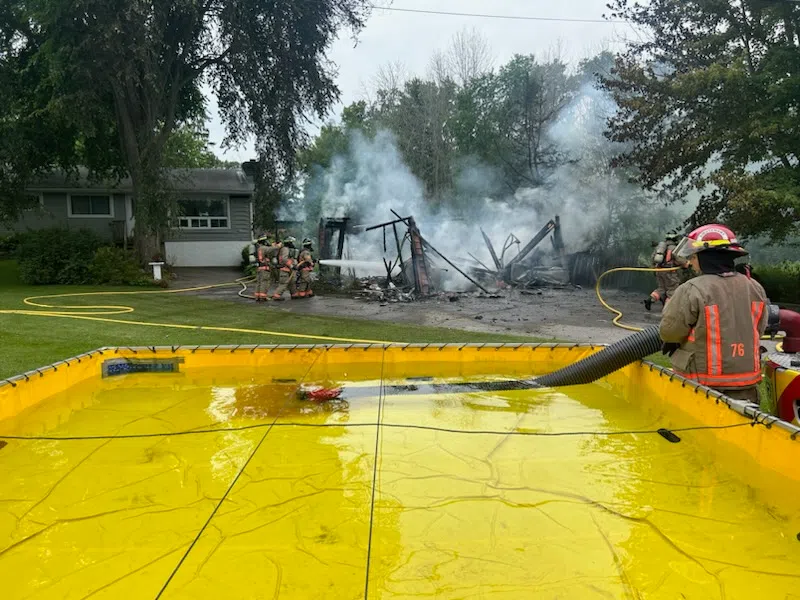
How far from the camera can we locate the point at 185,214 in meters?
23.1

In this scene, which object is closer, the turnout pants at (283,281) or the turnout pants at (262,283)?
the turnout pants at (262,283)

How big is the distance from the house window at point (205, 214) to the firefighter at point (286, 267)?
11.0 meters

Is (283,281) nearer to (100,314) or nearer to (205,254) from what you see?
(100,314)

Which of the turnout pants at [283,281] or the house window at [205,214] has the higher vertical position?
the house window at [205,214]

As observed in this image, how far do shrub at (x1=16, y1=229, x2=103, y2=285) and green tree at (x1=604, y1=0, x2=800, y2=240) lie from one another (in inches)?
613

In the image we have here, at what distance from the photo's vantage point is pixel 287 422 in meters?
4.55

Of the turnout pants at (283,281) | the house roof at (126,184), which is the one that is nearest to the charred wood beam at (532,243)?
the turnout pants at (283,281)

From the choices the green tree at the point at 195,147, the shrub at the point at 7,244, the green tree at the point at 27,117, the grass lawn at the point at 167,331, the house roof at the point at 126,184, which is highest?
the green tree at the point at 195,147

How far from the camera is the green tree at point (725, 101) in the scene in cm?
1159

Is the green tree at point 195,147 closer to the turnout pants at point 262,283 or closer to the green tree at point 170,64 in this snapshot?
the green tree at point 170,64

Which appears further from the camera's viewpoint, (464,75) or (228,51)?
(464,75)

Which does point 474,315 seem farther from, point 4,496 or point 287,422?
point 4,496

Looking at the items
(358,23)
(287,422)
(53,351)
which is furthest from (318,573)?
(358,23)

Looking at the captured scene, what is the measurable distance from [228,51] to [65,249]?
7615 millimetres
